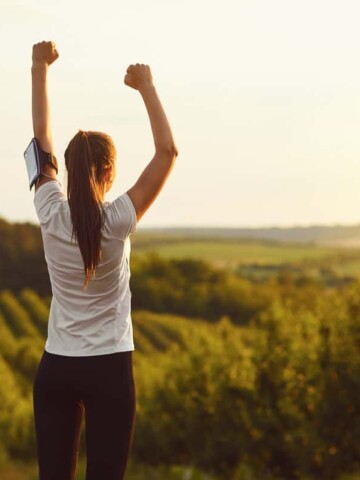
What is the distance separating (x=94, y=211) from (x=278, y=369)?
12072mm

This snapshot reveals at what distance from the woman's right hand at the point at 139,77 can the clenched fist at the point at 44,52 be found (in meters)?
0.35

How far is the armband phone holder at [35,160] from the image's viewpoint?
3.00 meters

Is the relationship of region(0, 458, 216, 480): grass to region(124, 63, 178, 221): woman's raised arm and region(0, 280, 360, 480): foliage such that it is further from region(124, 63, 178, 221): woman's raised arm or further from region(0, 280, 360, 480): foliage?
region(124, 63, 178, 221): woman's raised arm

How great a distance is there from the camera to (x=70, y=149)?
2811 mm

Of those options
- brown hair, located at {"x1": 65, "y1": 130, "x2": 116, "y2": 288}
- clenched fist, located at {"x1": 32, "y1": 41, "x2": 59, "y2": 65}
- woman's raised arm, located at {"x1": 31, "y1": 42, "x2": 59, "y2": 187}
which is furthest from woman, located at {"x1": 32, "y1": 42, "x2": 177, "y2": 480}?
clenched fist, located at {"x1": 32, "y1": 41, "x2": 59, "y2": 65}

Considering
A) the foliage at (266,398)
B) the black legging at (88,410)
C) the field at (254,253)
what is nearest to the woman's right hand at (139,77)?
the black legging at (88,410)

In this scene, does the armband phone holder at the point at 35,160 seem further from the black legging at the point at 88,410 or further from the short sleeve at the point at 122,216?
the black legging at the point at 88,410

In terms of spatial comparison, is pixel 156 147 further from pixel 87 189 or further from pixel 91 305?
pixel 91 305

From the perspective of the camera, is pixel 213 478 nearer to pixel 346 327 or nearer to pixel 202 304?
pixel 346 327

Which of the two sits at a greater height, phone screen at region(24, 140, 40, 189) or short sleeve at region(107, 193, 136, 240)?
phone screen at region(24, 140, 40, 189)

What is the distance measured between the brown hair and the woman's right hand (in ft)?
0.89

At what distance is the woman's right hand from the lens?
3.00 metres

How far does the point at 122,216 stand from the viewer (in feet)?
9.14

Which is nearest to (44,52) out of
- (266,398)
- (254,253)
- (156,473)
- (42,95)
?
(42,95)
